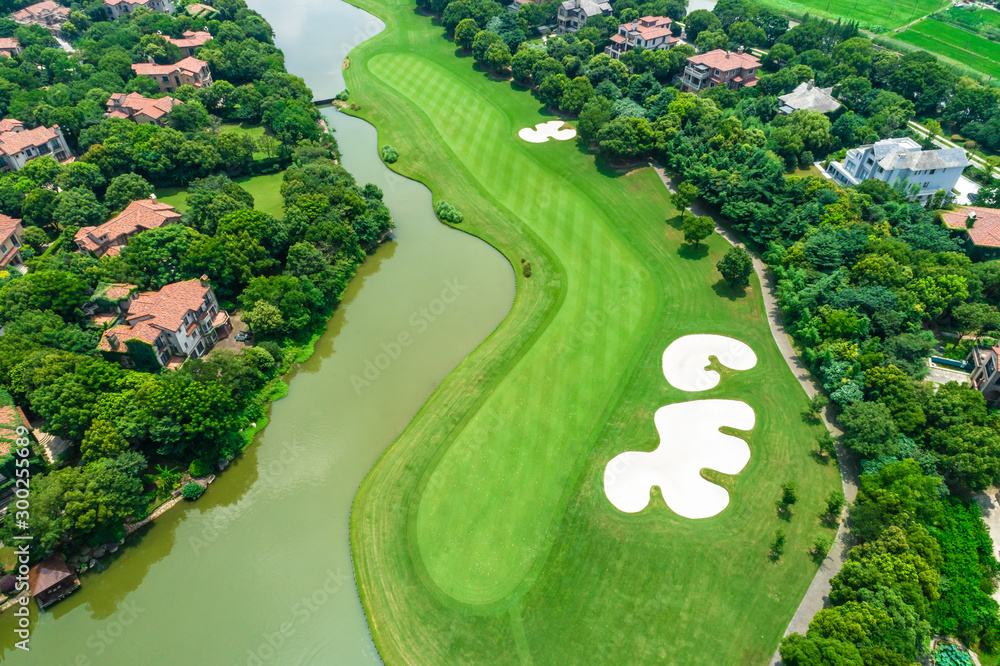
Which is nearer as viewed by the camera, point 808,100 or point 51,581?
point 51,581

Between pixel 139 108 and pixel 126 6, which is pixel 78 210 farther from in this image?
pixel 126 6

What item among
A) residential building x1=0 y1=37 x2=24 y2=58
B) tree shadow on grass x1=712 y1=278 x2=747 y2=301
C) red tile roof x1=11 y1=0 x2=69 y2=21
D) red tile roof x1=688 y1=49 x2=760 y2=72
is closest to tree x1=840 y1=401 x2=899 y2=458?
tree shadow on grass x1=712 y1=278 x2=747 y2=301

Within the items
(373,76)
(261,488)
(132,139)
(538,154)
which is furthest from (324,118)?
(261,488)

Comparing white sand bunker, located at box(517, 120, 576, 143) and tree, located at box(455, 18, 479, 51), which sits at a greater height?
tree, located at box(455, 18, 479, 51)

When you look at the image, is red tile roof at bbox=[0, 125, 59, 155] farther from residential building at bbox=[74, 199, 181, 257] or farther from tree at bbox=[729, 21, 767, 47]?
tree at bbox=[729, 21, 767, 47]

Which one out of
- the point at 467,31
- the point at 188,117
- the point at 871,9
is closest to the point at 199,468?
the point at 188,117

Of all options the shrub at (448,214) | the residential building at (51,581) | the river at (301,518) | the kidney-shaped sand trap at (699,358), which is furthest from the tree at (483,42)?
the residential building at (51,581)

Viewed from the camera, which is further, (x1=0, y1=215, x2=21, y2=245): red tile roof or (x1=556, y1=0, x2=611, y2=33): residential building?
(x1=556, y1=0, x2=611, y2=33): residential building
